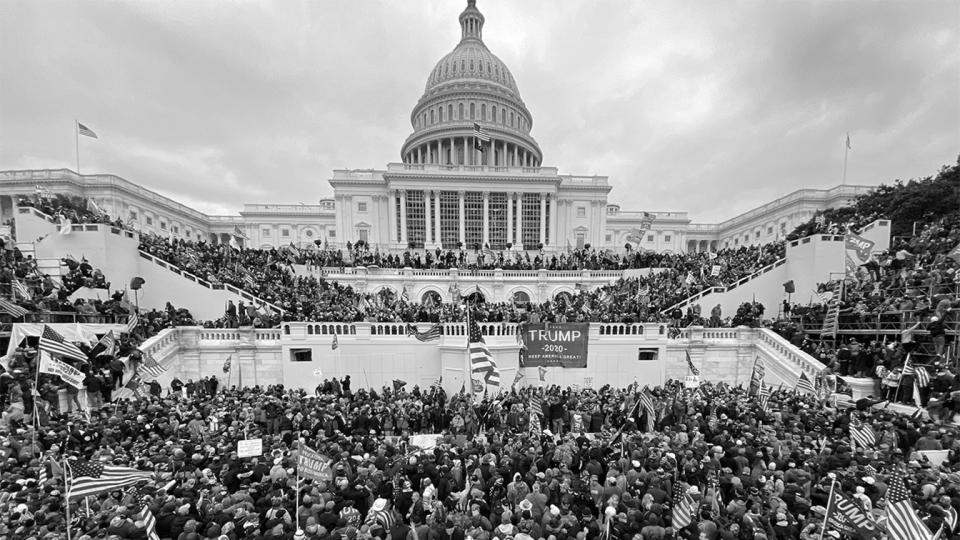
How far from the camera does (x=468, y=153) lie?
213ft

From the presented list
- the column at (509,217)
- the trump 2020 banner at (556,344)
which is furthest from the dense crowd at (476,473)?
the column at (509,217)

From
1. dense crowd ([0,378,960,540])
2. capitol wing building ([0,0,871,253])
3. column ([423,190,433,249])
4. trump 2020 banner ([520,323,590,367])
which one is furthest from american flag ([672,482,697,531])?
column ([423,190,433,249])

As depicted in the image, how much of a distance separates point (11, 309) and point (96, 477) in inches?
541

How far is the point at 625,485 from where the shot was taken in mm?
7664

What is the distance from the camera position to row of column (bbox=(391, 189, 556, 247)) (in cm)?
4962

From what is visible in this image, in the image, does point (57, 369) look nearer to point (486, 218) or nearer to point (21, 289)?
point (21, 289)

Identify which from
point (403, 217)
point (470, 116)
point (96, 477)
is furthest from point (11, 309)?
point (470, 116)

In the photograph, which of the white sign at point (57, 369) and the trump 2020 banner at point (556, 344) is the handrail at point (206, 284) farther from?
the trump 2020 banner at point (556, 344)

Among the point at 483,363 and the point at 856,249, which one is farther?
the point at 856,249

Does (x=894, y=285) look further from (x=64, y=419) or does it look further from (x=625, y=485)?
(x=64, y=419)

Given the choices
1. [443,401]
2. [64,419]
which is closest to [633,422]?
[443,401]

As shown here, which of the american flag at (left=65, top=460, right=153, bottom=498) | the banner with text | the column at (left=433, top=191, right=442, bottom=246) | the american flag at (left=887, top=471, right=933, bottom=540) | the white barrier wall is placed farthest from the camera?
the column at (left=433, top=191, right=442, bottom=246)

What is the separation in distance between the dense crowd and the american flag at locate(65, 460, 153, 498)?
0.62 ft

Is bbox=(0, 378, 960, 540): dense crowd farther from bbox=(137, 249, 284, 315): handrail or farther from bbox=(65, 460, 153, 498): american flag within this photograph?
bbox=(137, 249, 284, 315): handrail
